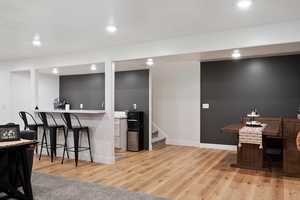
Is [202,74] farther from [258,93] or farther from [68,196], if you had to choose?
[68,196]

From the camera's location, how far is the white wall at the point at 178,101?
662 cm

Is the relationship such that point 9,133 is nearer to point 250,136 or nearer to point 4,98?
point 250,136

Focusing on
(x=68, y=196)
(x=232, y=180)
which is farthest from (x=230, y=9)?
(x=68, y=196)

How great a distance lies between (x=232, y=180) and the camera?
12.4ft

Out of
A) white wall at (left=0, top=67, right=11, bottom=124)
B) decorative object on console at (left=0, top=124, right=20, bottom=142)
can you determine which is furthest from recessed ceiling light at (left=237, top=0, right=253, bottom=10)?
white wall at (left=0, top=67, right=11, bottom=124)

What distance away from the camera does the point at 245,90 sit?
5.82m

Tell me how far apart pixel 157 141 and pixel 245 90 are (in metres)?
2.73

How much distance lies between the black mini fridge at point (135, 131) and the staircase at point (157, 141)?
1.44ft

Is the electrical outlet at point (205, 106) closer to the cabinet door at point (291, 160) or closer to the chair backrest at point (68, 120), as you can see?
the cabinet door at point (291, 160)

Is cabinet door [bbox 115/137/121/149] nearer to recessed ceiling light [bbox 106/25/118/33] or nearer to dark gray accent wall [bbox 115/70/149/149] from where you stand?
dark gray accent wall [bbox 115/70/149/149]

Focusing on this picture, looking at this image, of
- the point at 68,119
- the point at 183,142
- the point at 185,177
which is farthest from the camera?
the point at 183,142

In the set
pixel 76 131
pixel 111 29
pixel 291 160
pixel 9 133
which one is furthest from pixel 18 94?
pixel 291 160

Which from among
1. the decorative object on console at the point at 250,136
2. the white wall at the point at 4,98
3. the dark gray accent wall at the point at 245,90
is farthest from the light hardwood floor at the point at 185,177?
the white wall at the point at 4,98

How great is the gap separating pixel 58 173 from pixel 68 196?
3.78 feet
